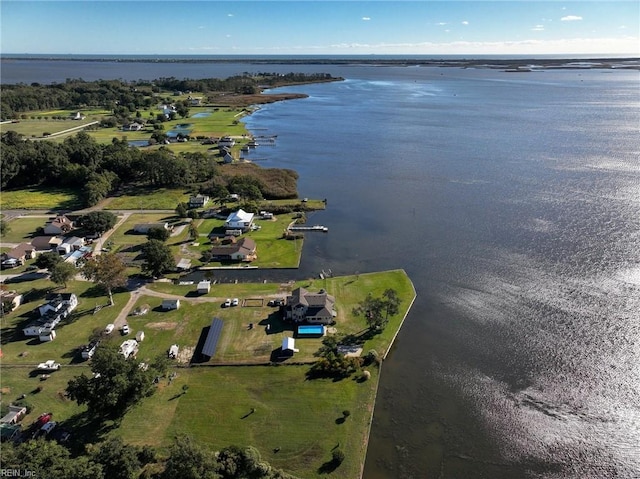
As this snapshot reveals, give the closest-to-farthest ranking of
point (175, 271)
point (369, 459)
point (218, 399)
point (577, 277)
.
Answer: point (369, 459) < point (218, 399) < point (577, 277) < point (175, 271)

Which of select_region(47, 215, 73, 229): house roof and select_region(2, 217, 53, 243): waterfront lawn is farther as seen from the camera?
select_region(47, 215, 73, 229): house roof

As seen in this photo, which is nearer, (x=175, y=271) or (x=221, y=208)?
(x=175, y=271)

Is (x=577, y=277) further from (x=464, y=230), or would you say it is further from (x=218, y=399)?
(x=218, y=399)

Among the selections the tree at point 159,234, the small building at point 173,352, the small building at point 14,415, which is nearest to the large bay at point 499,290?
the small building at point 173,352

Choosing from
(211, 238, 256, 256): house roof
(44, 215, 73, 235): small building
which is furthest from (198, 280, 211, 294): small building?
(44, 215, 73, 235): small building

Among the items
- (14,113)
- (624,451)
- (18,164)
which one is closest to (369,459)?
(624,451)

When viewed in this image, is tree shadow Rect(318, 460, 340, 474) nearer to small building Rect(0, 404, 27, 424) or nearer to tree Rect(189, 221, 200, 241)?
small building Rect(0, 404, 27, 424)

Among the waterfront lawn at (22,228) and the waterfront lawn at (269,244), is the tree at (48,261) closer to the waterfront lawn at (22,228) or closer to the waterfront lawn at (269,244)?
the waterfront lawn at (22,228)

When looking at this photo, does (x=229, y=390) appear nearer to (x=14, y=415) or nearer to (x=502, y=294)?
(x=14, y=415)
